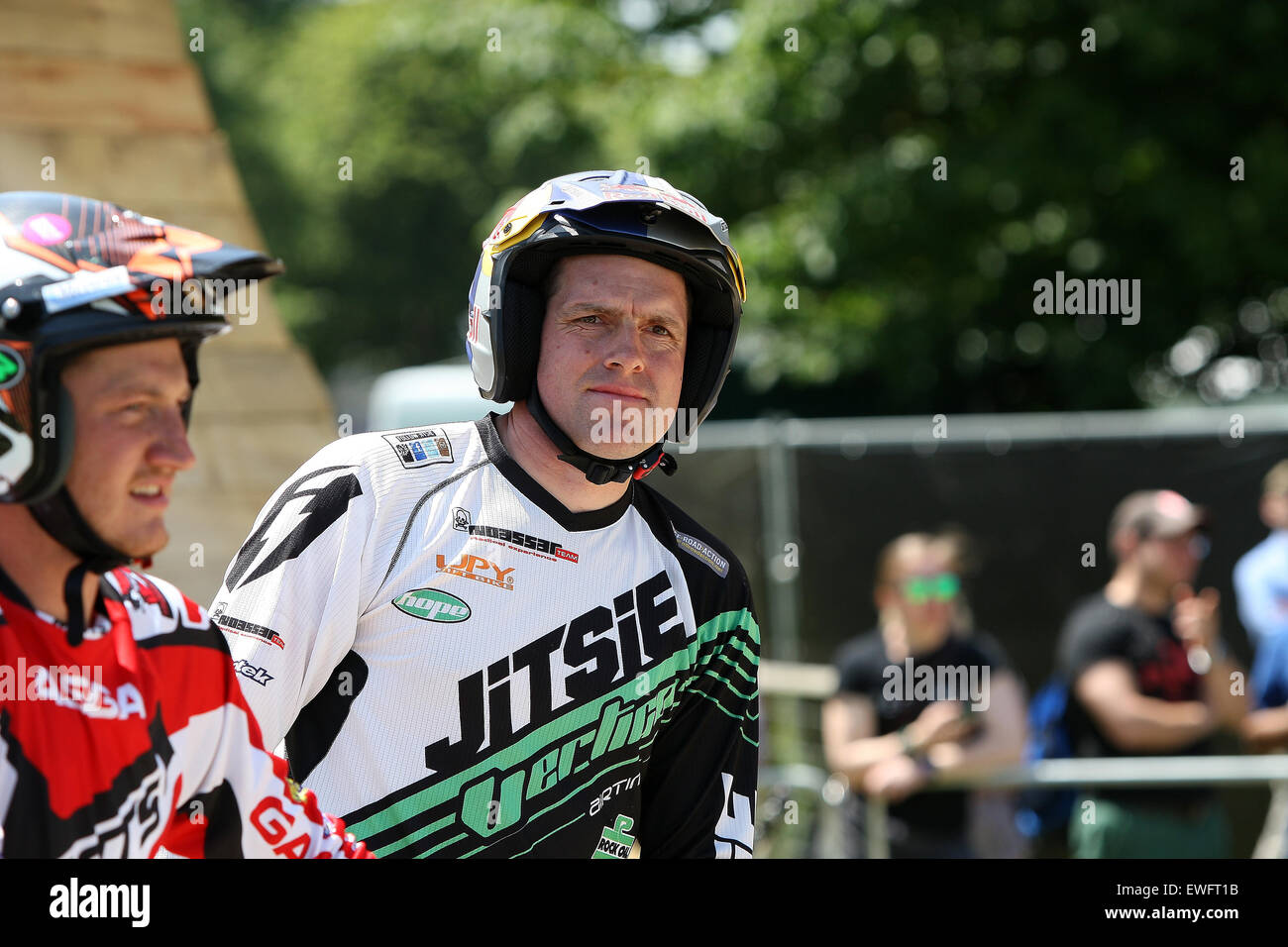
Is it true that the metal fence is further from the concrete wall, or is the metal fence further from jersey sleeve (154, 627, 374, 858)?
jersey sleeve (154, 627, 374, 858)

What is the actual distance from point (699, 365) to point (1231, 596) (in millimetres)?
5463

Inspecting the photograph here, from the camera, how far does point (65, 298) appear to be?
1.76m

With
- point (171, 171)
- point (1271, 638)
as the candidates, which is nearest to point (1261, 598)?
point (1271, 638)

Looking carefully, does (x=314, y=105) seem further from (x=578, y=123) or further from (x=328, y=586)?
(x=328, y=586)

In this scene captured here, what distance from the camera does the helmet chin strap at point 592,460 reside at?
2848 millimetres

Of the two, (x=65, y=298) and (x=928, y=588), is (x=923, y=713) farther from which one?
(x=65, y=298)

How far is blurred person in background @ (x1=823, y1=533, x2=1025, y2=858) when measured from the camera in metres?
6.34

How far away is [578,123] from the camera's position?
44.7 ft

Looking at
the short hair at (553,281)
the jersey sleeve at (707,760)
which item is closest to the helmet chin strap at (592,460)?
the short hair at (553,281)

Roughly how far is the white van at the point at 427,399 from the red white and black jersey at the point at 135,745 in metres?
8.07

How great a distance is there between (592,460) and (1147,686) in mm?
4295

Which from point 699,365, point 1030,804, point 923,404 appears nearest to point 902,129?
point 923,404

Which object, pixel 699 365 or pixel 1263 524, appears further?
pixel 1263 524
